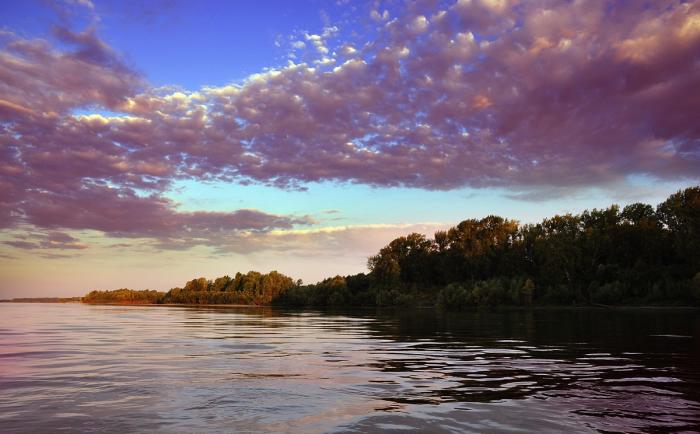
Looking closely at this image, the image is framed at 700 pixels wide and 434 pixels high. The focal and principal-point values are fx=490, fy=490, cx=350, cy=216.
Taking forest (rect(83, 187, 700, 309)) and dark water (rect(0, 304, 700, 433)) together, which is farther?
forest (rect(83, 187, 700, 309))

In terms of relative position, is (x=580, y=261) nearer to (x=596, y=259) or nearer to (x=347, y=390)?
(x=596, y=259)

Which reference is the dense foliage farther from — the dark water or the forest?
the dark water

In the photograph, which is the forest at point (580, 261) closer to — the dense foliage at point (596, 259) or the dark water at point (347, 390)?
the dense foliage at point (596, 259)

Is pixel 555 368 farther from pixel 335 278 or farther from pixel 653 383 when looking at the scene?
pixel 335 278

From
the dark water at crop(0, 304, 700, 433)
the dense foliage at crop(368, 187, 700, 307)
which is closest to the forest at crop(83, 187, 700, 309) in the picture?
the dense foliage at crop(368, 187, 700, 307)

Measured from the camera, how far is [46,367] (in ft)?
63.2

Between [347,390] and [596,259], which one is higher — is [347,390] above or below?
below

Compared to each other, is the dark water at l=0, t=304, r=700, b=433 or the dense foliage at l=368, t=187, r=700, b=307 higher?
the dense foliage at l=368, t=187, r=700, b=307

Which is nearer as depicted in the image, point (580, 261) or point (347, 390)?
point (347, 390)

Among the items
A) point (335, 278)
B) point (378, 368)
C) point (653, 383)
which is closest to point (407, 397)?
point (378, 368)

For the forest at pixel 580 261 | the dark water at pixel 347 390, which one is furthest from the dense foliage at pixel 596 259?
the dark water at pixel 347 390

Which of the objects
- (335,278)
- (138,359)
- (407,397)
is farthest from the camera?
(335,278)

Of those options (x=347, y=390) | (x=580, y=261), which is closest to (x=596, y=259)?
(x=580, y=261)

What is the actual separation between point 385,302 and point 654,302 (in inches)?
3207
